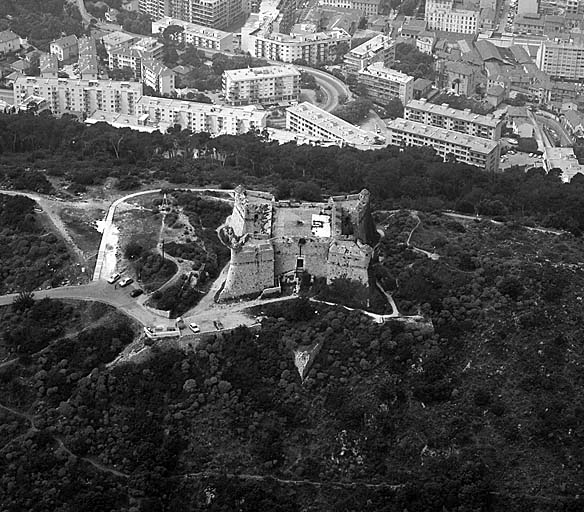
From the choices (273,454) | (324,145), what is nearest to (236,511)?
(273,454)

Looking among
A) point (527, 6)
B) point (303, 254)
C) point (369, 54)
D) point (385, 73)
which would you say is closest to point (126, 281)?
point (303, 254)

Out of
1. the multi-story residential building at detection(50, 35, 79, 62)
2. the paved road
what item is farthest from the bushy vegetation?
the multi-story residential building at detection(50, 35, 79, 62)

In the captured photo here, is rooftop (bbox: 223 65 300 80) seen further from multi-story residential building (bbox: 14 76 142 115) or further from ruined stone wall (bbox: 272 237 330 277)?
ruined stone wall (bbox: 272 237 330 277)

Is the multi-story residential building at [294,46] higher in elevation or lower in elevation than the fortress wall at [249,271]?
lower

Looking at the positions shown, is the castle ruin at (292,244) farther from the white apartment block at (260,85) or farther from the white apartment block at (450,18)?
the white apartment block at (450,18)

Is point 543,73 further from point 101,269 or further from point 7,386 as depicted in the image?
point 7,386

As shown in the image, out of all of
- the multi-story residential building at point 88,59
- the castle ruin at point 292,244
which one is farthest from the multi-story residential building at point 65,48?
the castle ruin at point 292,244

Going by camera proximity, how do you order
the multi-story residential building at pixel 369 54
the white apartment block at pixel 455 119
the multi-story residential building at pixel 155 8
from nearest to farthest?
the white apartment block at pixel 455 119 < the multi-story residential building at pixel 369 54 < the multi-story residential building at pixel 155 8
